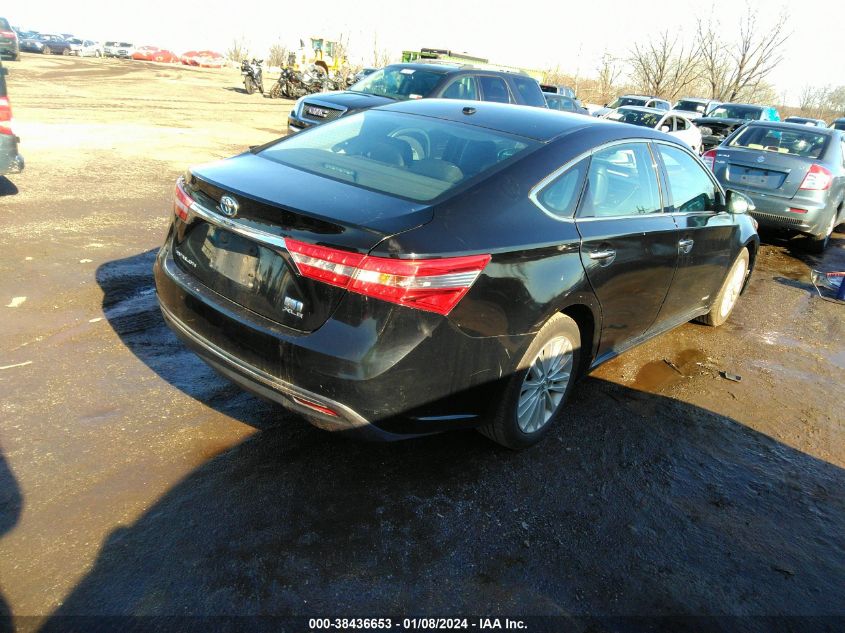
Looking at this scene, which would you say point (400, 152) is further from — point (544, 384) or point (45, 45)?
point (45, 45)

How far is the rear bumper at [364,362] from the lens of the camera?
2551mm

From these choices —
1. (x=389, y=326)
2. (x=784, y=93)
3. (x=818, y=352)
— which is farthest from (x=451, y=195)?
(x=784, y=93)

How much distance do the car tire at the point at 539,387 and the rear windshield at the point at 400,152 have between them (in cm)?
Answer: 89

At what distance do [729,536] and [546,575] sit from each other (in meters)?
1.01

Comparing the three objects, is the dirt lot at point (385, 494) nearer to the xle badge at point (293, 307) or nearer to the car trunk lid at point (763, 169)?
the xle badge at point (293, 307)

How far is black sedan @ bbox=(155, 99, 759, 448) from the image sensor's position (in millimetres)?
2570

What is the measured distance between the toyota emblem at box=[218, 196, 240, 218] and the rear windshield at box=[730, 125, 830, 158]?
8.40 m

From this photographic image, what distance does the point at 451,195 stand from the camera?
9.55 feet

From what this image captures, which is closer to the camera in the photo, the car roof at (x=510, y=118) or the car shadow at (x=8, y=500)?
the car shadow at (x=8, y=500)

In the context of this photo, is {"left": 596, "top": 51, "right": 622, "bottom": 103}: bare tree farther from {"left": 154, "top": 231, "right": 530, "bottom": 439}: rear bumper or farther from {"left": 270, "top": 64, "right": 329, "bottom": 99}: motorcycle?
{"left": 154, "top": 231, "right": 530, "bottom": 439}: rear bumper

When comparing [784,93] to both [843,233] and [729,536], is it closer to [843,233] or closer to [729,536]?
[843,233]

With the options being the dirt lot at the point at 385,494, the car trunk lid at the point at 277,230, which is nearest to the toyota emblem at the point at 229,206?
the car trunk lid at the point at 277,230

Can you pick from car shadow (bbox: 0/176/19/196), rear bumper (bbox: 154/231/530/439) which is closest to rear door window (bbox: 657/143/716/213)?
rear bumper (bbox: 154/231/530/439)

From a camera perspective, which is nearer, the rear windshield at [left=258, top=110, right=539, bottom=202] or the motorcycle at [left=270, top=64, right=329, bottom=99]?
the rear windshield at [left=258, top=110, right=539, bottom=202]
